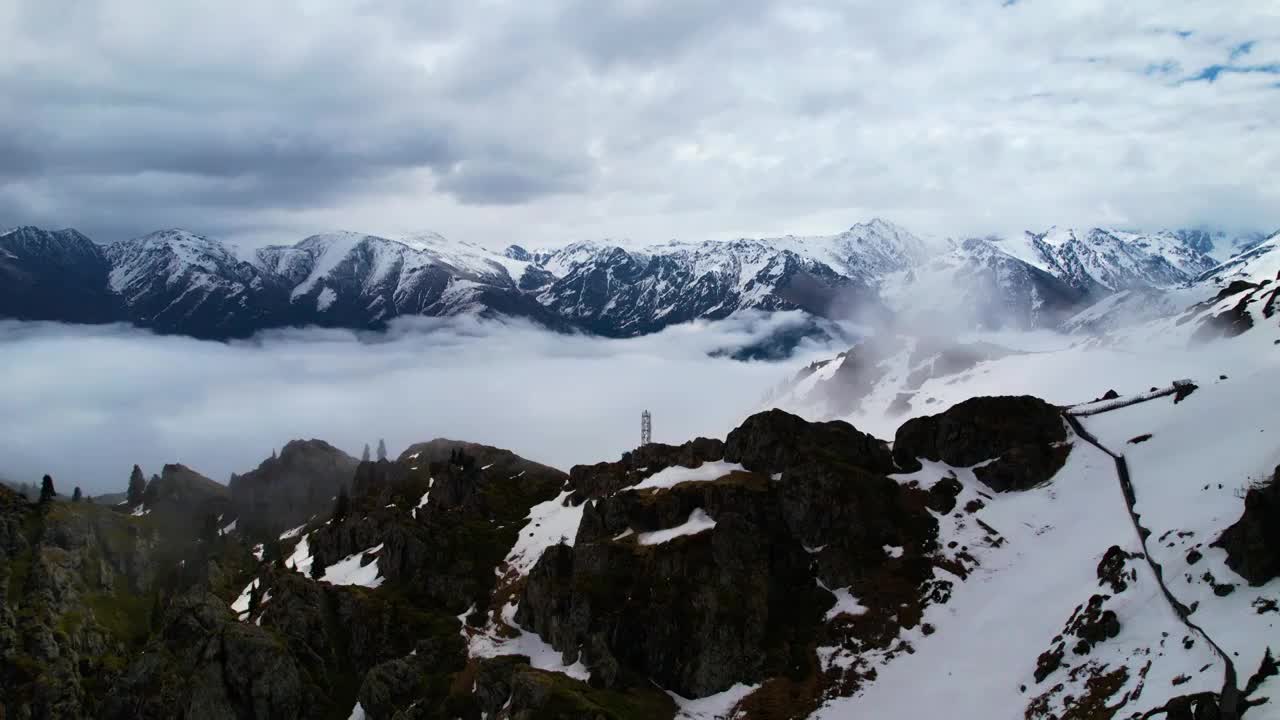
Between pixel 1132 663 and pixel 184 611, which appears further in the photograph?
pixel 184 611

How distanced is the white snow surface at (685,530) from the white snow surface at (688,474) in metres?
9.72

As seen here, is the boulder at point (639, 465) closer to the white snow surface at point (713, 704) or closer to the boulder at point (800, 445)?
the boulder at point (800, 445)

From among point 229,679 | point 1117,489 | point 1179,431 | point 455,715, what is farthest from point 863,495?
point 229,679

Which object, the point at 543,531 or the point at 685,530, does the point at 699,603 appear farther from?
the point at 543,531

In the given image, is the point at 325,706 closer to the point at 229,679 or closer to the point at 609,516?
the point at 229,679

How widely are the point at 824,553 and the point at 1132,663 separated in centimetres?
4850

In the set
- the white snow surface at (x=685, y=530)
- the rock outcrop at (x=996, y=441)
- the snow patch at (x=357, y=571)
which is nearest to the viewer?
the white snow surface at (x=685, y=530)

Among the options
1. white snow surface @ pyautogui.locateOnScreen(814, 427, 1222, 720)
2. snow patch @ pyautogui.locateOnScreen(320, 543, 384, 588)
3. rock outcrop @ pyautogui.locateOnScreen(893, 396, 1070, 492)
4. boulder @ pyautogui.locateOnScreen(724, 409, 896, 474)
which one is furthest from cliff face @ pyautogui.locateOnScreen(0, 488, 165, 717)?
rock outcrop @ pyautogui.locateOnScreen(893, 396, 1070, 492)

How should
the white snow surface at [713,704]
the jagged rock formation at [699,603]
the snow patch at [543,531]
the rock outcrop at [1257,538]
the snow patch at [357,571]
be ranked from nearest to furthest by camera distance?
the rock outcrop at [1257,538], the jagged rock formation at [699,603], the white snow surface at [713,704], the snow patch at [543,531], the snow patch at [357,571]

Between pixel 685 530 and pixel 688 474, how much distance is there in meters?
19.3

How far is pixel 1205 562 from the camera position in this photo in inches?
3155

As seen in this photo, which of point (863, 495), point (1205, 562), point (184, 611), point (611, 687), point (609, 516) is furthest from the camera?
point (184, 611)

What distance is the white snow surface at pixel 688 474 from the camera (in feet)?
456

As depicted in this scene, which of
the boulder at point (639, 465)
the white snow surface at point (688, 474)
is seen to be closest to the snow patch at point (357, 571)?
the boulder at point (639, 465)
